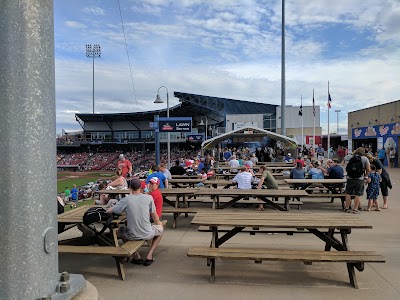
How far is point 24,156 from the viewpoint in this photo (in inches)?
86.8

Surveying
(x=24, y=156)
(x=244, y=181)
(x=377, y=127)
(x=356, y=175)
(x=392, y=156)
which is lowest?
(x=244, y=181)

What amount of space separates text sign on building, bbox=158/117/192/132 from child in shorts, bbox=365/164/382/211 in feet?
37.6

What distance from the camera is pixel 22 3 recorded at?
221 centimetres

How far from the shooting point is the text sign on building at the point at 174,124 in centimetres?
1964

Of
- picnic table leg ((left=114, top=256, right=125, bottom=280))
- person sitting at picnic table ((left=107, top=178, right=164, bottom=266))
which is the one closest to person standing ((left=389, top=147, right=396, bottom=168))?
person sitting at picnic table ((left=107, top=178, right=164, bottom=266))

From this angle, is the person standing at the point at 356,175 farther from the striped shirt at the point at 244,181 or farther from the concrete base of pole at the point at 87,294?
the concrete base of pole at the point at 87,294

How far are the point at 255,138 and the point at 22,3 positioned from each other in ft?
83.8

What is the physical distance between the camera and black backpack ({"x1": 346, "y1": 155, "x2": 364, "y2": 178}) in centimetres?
908

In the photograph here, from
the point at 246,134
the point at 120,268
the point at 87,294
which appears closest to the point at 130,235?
the point at 120,268

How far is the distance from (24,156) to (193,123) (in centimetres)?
7219

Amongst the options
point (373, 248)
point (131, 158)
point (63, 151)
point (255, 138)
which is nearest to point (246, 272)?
point (373, 248)

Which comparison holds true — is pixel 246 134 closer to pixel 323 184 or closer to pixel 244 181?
pixel 323 184

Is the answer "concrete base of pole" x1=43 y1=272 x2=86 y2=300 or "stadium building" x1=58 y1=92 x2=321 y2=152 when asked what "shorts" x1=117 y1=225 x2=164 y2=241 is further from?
"stadium building" x1=58 y1=92 x2=321 y2=152

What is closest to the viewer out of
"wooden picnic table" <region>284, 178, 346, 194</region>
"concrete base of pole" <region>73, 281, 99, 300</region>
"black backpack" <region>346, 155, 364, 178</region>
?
"concrete base of pole" <region>73, 281, 99, 300</region>
